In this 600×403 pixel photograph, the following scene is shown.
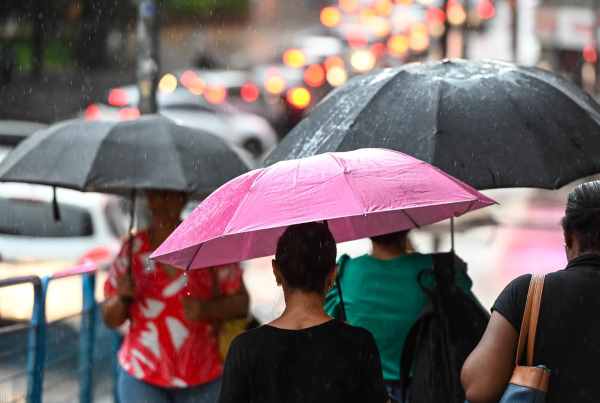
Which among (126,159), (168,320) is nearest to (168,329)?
(168,320)

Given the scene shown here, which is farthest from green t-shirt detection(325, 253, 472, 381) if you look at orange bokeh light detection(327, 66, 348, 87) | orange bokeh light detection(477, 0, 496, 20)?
orange bokeh light detection(327, 66, 348, 87)

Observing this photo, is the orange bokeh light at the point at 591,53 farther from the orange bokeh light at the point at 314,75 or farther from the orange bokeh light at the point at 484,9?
the orange bokeh light at the point at 314,75

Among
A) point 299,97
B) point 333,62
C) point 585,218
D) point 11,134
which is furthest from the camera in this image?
point 333,62

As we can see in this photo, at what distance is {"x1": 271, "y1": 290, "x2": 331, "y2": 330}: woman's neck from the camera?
387 cm

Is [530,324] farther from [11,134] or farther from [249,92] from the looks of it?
[249,92]

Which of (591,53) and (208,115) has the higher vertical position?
(591,53)

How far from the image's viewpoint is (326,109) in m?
5.57

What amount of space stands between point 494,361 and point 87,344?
14.2ft

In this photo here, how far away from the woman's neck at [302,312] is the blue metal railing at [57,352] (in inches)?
98.4

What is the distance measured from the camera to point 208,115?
1127 inches

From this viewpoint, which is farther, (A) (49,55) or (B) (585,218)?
(A) (49,55)

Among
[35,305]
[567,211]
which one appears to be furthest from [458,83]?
[35,305]

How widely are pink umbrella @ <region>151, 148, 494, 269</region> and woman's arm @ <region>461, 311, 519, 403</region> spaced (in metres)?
0.49

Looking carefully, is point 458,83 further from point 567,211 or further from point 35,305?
point 35,305
